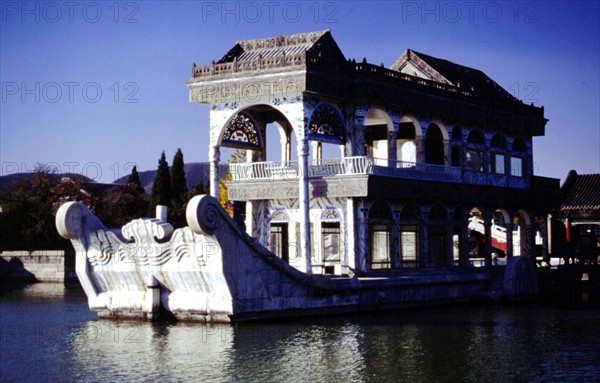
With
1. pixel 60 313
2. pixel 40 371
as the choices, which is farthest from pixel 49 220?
pixel 40 371

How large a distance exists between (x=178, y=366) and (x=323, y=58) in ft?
41.8

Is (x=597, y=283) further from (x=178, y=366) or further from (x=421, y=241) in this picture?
(x=178, y=366)

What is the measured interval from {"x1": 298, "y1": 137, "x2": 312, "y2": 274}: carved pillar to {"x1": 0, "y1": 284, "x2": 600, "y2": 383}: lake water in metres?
2.39

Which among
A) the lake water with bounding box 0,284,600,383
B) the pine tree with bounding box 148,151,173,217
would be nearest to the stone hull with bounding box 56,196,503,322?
the lake water with bounding box 0,284,600,383

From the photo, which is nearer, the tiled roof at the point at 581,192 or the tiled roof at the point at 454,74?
the tiled roof at the point at 454,74

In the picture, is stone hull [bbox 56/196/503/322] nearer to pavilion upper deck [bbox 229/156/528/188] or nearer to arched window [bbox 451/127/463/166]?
pavilion upper deck [bbox 229/156/528/188]

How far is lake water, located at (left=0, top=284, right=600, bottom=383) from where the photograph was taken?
17156 mm

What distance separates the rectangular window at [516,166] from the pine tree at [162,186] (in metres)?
24.6

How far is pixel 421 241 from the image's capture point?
31.7 metres

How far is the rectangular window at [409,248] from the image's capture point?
31.4 meters

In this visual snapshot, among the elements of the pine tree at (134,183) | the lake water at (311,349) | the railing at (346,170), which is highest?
the pine tree at (134,183)

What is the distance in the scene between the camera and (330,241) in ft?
101

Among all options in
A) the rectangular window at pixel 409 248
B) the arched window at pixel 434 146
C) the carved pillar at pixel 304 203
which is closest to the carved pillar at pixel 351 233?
the carved pillar at pixel 304 203

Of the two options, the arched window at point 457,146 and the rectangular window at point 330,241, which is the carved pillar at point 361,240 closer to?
the rectangular window at point 330,241
